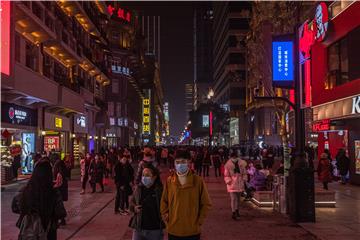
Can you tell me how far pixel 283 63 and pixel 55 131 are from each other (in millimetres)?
21741

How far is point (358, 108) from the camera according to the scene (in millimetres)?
17594

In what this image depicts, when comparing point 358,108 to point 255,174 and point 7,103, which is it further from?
point 7,103

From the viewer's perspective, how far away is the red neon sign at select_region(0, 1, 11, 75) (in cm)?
1903

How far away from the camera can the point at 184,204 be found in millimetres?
5418

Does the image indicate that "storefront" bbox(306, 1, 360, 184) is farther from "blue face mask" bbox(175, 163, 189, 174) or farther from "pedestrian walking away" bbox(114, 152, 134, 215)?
"blue face mask" bbox(175, 163, 189, 174)

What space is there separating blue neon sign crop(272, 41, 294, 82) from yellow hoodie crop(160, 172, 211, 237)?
8562 mm

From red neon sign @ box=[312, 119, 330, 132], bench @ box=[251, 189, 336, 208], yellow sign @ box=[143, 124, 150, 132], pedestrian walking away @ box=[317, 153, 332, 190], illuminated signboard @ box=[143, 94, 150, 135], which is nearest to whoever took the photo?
bench @ box=[251, 189, 336, 208]

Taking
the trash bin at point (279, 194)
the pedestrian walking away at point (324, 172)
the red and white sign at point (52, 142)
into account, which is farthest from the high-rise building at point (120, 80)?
the trash bin at point (279, 194)

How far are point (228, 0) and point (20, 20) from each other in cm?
7998

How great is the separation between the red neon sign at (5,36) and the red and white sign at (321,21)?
13775 millimetres

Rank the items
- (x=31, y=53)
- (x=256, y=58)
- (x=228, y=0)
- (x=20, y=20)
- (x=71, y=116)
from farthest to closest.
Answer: (x=228, y=0) → (x=71, y=116) → (x=31, y=53) → (x=20, y=20) → (x=256, y=58)

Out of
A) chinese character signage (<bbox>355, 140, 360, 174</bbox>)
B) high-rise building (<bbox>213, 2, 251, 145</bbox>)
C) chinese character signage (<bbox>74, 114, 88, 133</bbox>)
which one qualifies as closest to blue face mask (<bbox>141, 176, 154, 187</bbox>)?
chinese character signage (<bbox>355, 140, 360, 174</bbox>)

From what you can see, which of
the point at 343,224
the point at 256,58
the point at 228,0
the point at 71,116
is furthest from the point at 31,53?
the point at 228,0

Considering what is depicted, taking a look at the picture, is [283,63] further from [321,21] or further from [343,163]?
[321,21]
